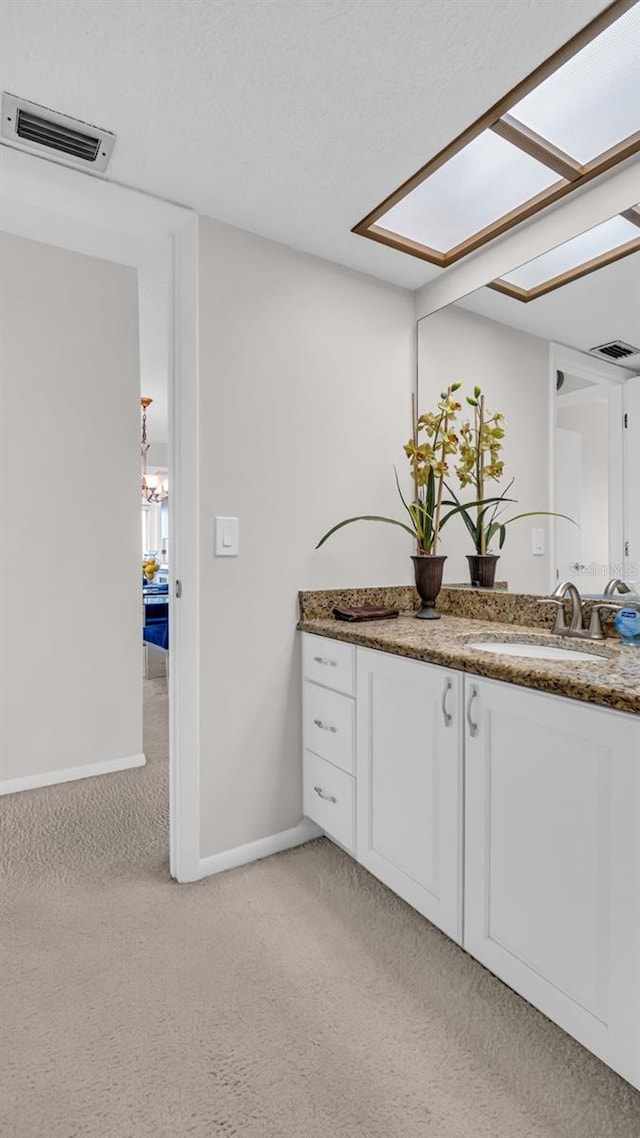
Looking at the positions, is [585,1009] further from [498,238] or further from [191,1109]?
[498,238]

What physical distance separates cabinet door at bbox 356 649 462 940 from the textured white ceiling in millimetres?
1447

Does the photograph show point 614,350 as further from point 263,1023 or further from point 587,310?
point 263,1023

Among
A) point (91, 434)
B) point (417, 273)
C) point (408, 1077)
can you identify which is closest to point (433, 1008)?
point (408, 1077)

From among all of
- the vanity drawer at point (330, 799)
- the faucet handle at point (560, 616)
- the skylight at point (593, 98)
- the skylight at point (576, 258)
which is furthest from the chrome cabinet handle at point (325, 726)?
the skylight at point (593, 98)

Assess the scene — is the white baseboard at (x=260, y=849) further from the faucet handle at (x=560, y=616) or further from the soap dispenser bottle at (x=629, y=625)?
the soap dispenser bottle at (x=629, y=625)

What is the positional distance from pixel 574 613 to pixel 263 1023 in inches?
54.0

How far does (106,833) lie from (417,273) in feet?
8.28

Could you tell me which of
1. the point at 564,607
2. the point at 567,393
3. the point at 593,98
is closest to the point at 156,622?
the point at 564,607

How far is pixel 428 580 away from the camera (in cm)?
221

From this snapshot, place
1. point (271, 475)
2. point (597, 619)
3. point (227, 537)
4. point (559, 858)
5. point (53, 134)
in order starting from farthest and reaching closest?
point (271, 475), point (227, 537), point (597, 619), point (53, 134), point (559, 858)

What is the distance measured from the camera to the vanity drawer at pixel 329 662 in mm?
1877

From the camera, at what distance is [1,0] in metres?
1.20

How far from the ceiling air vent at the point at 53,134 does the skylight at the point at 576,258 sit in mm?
1343

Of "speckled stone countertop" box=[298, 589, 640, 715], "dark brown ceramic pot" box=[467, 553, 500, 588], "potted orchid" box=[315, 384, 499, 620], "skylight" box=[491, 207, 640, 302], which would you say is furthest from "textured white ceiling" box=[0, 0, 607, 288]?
"speckled stone countertop" box=[298, 589, 640, 715]
